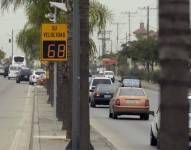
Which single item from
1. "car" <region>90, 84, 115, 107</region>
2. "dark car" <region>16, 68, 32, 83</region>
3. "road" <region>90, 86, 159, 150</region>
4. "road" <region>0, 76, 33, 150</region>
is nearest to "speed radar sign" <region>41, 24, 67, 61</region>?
"road" <region>0, 76, 33, 150</region>

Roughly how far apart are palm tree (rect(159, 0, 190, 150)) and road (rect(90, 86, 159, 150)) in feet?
49.1

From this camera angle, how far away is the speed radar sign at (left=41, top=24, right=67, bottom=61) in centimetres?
2203

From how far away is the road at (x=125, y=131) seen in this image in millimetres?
21120

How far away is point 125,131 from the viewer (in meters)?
26.4

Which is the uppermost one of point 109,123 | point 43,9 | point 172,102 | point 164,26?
point 43,9

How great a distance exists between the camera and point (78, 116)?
15.1m

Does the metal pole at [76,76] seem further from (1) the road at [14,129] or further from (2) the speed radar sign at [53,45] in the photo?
(2) the speed radar sign at [53,45]

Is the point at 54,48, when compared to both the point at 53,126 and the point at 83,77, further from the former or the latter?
the point at 83,77

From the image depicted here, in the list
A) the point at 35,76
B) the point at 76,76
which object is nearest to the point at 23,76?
the point at 35,76

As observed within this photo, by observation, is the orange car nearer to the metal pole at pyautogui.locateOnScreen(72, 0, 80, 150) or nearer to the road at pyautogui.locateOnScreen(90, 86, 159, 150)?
the road at pyautogui.locateOnScreen(90, 86, 159, 150)

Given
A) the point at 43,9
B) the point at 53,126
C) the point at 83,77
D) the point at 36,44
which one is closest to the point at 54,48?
the point at 53,126

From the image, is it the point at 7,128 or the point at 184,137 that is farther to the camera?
the point at 7,128

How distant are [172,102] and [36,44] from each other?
5112cm

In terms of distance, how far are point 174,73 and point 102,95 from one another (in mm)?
38203
